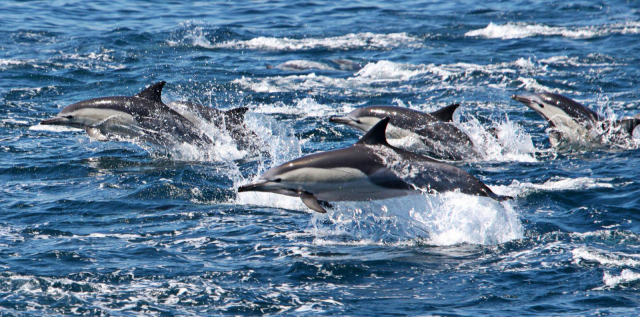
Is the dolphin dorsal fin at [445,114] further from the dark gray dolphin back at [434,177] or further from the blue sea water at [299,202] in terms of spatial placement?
the dark gray dolphin back at [434,177]

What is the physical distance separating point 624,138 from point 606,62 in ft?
31.7

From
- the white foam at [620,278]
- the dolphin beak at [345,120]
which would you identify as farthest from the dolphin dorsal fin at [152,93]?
the white foam at [620,278]

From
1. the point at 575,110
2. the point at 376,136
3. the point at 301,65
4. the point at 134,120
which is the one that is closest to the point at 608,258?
the point at 376,136

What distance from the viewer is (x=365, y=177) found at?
9.60 metres

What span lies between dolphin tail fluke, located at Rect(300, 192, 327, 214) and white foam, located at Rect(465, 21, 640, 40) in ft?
68.3

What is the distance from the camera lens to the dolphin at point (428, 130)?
14086 millimetres

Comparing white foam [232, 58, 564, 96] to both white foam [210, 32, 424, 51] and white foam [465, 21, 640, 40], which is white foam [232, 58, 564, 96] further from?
white foam [465, 21, 640, 40]

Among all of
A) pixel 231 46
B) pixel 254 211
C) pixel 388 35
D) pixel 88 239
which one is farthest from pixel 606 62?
pixel 88 239

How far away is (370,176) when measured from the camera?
31.6 ft

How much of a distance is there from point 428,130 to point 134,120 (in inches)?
209

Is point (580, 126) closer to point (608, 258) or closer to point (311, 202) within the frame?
point (608, 258)

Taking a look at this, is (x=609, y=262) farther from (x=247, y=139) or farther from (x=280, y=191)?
(x=247, y=139)

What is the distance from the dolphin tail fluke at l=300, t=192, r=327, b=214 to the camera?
364 inches

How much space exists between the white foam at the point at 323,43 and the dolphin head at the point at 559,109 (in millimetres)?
11711
